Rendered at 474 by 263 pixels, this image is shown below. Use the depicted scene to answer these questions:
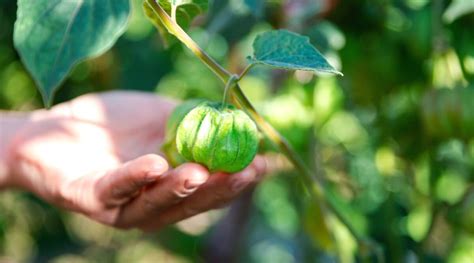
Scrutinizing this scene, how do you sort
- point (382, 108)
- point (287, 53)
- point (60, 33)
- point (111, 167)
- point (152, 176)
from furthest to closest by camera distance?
point (382, 108)
point (111, 167)
point (152, 176)
point (287, 53)
point (60, 33)

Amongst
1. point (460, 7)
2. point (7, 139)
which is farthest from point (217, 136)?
point (7, 139)

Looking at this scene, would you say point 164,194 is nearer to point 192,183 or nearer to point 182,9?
point 192,183

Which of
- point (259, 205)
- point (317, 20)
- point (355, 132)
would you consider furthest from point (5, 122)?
point (259, 205)

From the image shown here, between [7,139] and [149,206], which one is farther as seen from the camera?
[7,139]

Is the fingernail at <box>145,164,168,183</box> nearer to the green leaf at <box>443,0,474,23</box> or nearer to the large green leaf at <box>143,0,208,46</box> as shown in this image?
the large green leaf at <box>143,0,208,46</box>

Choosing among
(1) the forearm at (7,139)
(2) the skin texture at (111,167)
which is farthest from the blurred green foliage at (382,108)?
(1) the forearm at (7,139)

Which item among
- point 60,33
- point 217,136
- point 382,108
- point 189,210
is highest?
point 60,33

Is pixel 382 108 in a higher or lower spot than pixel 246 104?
lower

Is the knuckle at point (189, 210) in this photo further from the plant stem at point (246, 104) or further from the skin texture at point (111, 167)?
the plant stem at point (246, 104)
